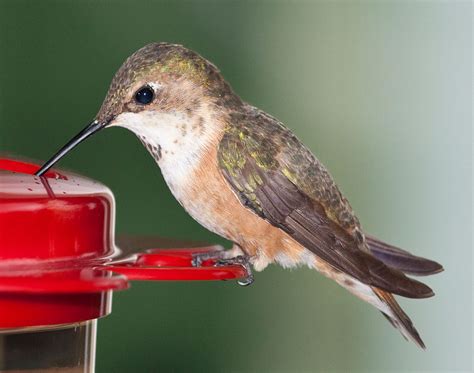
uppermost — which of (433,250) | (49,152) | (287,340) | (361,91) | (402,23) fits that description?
(402,23)

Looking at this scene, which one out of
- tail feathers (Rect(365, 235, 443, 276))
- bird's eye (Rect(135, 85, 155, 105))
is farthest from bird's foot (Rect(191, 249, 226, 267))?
tail feathers (Rect(365, 235, 443, 276))

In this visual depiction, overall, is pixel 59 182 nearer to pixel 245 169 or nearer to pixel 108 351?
pixel 245 169

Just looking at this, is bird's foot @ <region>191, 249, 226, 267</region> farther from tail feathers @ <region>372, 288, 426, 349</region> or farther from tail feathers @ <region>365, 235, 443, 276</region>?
tail feathers @ <region>372, 288, 426, 349</region>

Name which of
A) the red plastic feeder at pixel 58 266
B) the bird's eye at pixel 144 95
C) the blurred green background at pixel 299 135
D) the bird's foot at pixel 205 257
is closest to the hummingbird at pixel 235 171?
the bird's eye at pixel 144 95

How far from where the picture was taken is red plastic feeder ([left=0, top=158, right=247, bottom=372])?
1.56 meters

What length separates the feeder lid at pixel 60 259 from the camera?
1.54m

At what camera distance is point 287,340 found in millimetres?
5578

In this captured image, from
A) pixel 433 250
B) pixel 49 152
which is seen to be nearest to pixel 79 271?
pixel 49 152

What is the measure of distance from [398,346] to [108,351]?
74.5 inches

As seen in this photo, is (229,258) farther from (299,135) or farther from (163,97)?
(299,135)

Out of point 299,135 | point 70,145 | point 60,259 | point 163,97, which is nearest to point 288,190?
point 163,97

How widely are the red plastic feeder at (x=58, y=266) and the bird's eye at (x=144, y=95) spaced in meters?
0.30

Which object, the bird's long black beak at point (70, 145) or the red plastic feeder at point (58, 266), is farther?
the bird's long black beak at point (70, 145)

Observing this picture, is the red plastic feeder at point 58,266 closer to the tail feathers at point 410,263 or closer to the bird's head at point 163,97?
the bird's head at point 163,97
